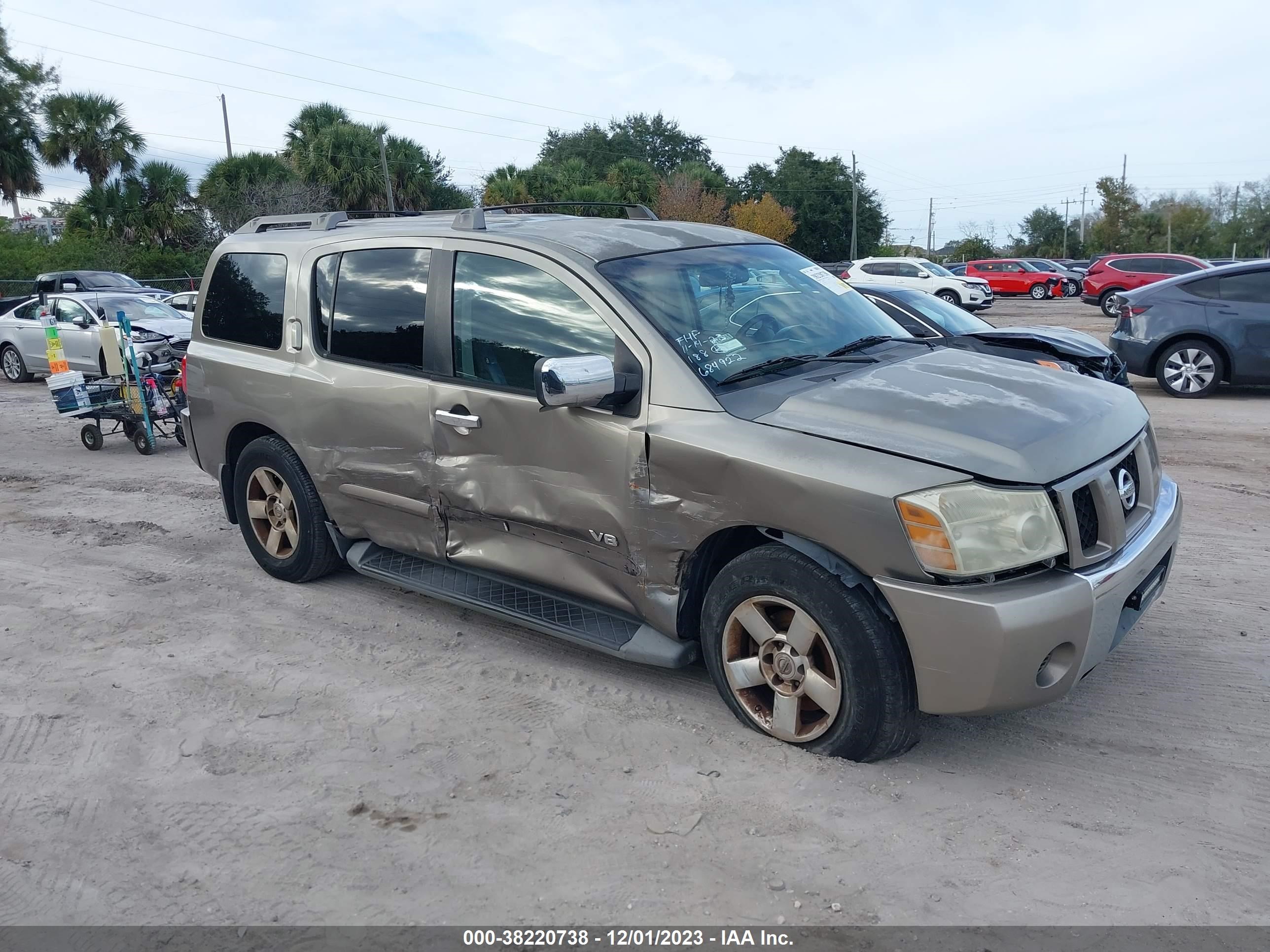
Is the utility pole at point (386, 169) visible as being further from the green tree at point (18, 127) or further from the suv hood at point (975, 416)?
the suv hood at point (975, 416)

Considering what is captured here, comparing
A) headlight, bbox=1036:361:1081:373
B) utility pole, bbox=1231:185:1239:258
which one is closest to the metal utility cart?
headlight, bbox=1036:361:1081:373

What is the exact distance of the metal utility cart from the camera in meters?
10.1

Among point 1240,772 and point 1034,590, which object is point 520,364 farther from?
point 1240,772

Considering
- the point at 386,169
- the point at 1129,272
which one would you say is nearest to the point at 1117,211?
the point at 1129,272

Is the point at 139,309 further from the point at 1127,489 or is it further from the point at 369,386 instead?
the point at 1127,489

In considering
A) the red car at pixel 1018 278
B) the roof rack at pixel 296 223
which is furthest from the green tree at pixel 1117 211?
the roof rack at pixel 296 223

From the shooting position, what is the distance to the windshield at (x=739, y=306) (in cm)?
397

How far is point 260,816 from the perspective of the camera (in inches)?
134

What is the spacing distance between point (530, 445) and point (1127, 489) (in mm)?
2241

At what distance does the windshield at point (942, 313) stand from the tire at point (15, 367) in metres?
14.8

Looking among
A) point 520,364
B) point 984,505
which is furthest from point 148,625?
point 984,505

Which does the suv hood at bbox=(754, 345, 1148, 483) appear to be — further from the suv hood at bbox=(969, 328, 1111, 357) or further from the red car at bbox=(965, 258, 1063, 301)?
the red car at bbox=(965, 258, 1063, 301)

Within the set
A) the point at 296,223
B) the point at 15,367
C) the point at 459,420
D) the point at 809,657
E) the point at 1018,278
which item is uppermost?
the point at 296,223

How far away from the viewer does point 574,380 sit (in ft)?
11.8
